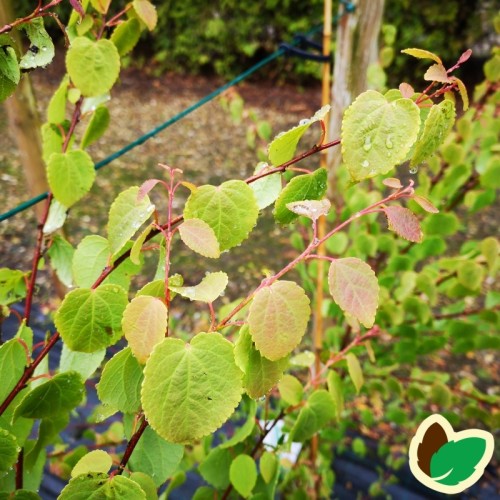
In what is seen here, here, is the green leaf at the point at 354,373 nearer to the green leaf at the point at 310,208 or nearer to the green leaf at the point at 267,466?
the green leaf at the point at 267,466

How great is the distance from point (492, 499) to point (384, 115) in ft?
5.43

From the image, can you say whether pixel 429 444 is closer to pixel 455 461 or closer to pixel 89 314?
pixel 455 461

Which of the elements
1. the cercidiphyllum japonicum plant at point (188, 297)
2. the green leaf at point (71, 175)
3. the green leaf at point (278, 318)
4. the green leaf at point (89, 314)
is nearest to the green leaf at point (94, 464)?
the cercidiphyllum japonicum plant at point (188, 297)

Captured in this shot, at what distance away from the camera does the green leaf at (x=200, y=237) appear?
0.41 meters

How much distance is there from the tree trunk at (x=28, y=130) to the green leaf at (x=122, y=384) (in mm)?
954

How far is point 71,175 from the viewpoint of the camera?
62 centimetres

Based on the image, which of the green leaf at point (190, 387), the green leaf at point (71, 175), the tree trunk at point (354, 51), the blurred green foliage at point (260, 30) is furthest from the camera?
the blurred green foliage at point (260, 30)

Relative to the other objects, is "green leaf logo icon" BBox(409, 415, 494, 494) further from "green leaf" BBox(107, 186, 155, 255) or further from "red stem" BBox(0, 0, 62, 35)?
"red stem" BBox(0, 0, 62, 35)

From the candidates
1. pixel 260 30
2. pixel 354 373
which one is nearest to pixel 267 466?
pixel 354 373

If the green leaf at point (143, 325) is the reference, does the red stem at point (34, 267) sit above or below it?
below

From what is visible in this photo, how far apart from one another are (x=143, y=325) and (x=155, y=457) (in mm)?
224

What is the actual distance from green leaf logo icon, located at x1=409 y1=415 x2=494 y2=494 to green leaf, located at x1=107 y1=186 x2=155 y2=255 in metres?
0.31

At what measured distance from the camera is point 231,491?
2.50ft

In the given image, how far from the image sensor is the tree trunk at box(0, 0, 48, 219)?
1.22m
